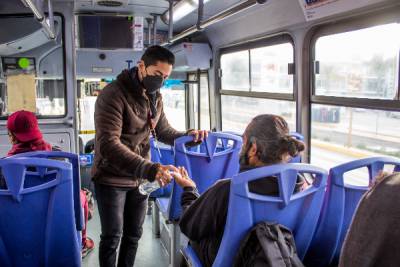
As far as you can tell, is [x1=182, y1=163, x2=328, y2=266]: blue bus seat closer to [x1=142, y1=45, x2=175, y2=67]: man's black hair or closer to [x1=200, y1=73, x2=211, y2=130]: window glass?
[x1=142, y1=45, x2=175, y2=67]: man's black hair

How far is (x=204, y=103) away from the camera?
5.54 meters

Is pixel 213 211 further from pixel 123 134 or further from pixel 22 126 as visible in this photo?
pixel 22 126

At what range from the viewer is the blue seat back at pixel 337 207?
1.57 metres

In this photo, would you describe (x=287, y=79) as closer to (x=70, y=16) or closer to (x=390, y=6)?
(x=390, y=6)

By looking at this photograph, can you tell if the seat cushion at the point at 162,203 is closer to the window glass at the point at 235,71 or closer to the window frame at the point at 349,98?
the window frame at the point at 349,98

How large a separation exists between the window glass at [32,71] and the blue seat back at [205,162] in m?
1.80

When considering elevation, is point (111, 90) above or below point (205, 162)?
above

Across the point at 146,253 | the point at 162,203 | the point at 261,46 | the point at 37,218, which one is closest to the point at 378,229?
the point at 37,218

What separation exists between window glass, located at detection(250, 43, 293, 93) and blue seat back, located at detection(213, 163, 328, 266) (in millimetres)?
1958

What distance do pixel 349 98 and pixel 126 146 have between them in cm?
153

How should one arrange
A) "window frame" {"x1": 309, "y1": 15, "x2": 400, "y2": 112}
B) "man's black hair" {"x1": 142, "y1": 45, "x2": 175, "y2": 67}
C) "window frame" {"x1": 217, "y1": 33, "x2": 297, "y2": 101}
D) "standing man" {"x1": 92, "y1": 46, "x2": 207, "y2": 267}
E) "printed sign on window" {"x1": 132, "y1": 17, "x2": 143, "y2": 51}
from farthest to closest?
"printed sign on window" {"x1": 132, "y1": 17, "x2": 143, "y2": 51}
"window frame" {"x1": 217, "y1": 33, "x2": 297, "y2": 101}
"window frame" {"x1": 309, "y1": 15, "x2": 400, "y2": 112}
"man's black hair" {"x1": 142, "y1": 45, "x2": 175, "y2": 67}
"standing man" {"x1": 92, "y1": 46, "x2": 207, "y2": 267}

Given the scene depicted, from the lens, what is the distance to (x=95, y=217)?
4.12 meters

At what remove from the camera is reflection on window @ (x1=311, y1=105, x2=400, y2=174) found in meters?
2.41

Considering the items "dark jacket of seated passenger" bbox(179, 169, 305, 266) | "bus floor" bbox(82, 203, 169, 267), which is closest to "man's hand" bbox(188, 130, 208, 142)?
"dark jacket of seated passenger" bbox(179, 169, 305, 266)
